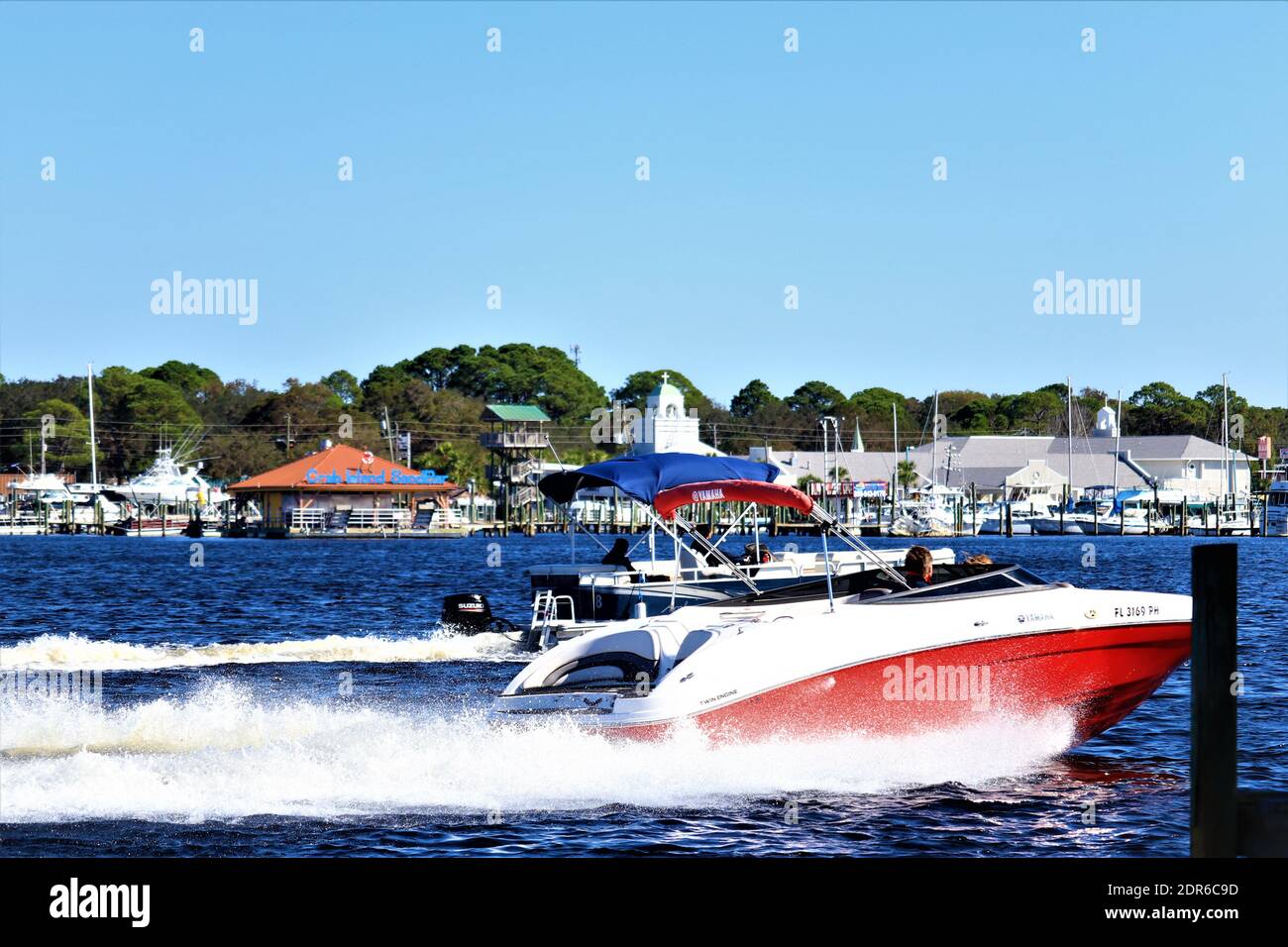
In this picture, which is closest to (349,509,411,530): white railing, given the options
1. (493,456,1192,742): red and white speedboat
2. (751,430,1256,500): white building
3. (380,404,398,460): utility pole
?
(751,430,1256,500): white building

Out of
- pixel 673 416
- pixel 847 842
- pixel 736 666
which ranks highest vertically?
pixel 673 416

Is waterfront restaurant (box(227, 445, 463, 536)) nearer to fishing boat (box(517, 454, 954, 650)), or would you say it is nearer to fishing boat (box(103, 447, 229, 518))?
fishing boat (box(103, 447, 229, 518))

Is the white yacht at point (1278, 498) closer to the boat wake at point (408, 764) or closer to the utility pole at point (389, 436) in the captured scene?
the utility pole at point (389, 436)

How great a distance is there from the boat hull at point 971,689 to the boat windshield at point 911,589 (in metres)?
0.61

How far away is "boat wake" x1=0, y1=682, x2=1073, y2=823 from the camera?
532 inches

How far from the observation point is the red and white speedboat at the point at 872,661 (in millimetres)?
14461

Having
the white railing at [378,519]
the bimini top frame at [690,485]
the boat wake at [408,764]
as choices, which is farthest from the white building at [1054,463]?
the boat wake at [408,764]

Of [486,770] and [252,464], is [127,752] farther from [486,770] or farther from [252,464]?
[252,464]

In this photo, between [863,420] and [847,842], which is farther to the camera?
[863,420]
